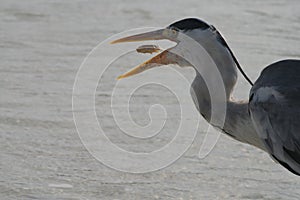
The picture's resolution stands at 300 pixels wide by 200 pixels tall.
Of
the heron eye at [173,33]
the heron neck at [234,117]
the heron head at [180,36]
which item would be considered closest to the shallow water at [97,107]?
the heron neck at [234,117]

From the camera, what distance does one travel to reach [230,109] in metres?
5.51

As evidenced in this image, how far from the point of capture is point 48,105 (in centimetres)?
742

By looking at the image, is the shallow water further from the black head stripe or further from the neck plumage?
the black head stripe

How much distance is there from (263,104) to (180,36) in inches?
29.4

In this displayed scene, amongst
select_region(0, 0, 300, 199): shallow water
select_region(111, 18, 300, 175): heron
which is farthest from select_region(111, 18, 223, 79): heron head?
select_region(0, 0, 300, 199): shallow water

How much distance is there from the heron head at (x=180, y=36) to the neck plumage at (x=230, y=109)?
0.17 meters

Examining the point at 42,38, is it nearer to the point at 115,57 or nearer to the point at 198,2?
the point at 115,57

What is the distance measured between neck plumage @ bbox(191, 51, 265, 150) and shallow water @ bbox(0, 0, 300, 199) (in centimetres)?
39

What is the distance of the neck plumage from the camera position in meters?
5.50

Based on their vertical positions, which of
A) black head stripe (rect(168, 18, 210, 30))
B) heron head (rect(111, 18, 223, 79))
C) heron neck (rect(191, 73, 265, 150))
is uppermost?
black head stripe (rect(168, 18, 210, 30))

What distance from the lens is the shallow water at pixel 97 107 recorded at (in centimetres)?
566

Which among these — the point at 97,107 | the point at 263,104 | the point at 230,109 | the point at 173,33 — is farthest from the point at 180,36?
the point at 97,107

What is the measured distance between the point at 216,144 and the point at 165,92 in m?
1.48

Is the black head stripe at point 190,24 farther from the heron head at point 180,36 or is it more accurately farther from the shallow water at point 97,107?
the shallow water at point 97,107
